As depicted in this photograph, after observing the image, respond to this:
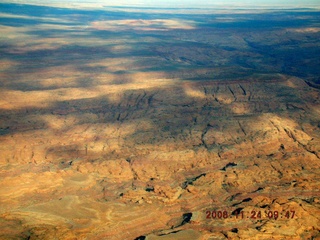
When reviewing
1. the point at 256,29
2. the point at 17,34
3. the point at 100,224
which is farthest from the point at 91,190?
the point at 256,29

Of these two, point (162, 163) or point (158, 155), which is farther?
point (158, 155)

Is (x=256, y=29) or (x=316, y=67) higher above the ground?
(x=256, y=29)

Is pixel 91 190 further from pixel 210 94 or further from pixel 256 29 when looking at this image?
pixel 256 29

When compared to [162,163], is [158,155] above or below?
above
